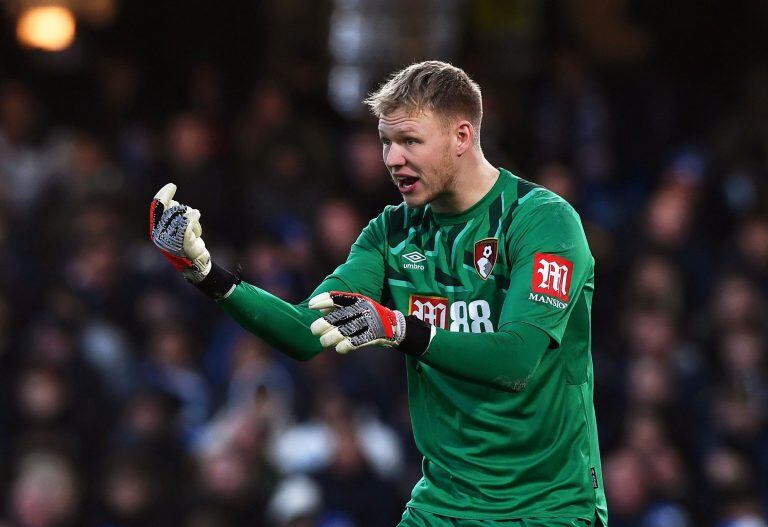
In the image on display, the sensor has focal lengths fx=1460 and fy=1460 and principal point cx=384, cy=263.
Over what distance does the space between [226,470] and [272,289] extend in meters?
1.36

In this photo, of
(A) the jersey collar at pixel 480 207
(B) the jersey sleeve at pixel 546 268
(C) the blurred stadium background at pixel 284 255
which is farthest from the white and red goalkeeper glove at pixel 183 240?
(C) the blurred stadium background at pixel 284 255

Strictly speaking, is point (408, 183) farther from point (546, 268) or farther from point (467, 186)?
point (546, 268)

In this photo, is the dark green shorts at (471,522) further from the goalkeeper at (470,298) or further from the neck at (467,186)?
the neck at (467,186)

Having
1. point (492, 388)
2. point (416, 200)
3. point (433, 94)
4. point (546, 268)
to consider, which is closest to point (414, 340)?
point (492, 388)

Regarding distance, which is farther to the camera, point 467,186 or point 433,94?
point 467,186

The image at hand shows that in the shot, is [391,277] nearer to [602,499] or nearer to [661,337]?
[602,499]

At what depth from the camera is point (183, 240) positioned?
4.39m

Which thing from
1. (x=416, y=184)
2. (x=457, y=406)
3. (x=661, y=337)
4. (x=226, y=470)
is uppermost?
(x=416, y=184)

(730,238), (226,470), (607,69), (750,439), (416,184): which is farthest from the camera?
(607,69)

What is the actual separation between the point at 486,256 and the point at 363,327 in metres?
0.68

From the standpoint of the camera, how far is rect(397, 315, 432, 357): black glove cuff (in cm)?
413

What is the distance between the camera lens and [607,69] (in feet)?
40.4

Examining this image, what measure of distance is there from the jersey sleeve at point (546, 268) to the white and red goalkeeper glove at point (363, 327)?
299mm

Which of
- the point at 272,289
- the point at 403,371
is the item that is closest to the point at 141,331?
the point at 272,289
